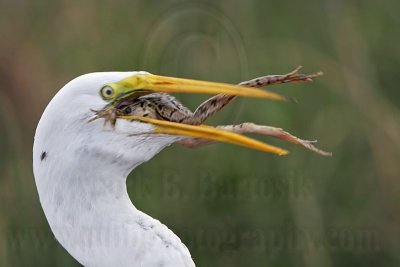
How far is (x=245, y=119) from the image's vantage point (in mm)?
4047

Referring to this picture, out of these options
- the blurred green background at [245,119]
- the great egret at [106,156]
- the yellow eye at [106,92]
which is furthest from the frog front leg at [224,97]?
the blurred green background at [245,119]

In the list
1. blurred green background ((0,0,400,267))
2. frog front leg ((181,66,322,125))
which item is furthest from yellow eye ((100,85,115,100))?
blurred green background ((0,0,400,267))

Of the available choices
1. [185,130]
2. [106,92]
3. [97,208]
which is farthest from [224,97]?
[97,208]

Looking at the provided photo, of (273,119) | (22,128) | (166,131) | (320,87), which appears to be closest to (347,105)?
(320,87)

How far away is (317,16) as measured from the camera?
4.47 meters

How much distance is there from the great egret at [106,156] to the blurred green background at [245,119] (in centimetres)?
201

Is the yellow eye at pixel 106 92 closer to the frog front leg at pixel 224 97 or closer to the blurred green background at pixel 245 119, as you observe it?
the frog front leg at pixel 224 97

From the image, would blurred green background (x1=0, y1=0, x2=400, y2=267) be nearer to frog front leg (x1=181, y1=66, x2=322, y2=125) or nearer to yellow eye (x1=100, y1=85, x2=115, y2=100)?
frog front leg (x1=181, y1=66, x2=322, y2=125)

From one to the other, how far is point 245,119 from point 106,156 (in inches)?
Result: 83.6

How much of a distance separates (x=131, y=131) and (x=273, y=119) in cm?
217

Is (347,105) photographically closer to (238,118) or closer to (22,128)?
(238,118)

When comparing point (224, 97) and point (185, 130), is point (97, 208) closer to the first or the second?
point (185, 130)

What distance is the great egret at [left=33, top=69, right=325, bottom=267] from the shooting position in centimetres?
194

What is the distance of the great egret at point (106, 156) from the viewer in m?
1.94
